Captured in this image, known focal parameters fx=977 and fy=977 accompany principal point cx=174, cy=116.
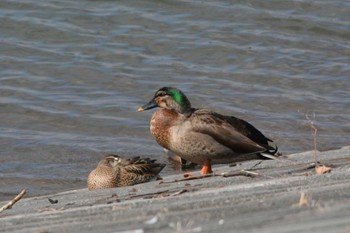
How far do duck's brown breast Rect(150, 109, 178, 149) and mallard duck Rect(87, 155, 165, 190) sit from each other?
61 centimetres

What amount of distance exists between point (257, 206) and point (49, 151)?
23.0ft

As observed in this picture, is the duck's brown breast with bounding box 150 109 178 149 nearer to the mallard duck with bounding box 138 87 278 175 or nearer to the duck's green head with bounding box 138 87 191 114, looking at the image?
the mallard duck with bounding box 138 87 278 175

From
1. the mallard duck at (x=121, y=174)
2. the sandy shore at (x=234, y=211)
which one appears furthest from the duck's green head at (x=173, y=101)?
the sandy shore at (x=234, y=211)

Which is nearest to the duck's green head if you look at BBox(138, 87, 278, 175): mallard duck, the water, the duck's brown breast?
BBox(138, 87, 278, 175): mallard duck

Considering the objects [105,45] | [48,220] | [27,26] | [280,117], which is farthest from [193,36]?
[48,220]

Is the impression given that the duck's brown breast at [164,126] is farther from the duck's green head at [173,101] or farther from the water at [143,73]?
the water at [143,73]

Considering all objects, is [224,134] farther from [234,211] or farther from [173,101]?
[234,211]

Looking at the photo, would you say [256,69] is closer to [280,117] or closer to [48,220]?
[280,117]

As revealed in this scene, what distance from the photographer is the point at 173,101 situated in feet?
28.1

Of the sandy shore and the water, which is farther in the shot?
the water

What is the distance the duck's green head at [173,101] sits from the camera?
8.51 meters

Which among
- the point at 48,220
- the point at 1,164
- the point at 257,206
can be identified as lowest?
the point at 1,164

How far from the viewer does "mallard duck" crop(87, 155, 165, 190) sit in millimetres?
8688

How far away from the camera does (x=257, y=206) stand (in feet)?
14.1
